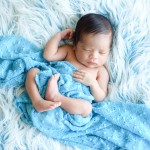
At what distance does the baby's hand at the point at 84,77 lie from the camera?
1.44m

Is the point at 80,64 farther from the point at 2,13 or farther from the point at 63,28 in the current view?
the point at 2,13

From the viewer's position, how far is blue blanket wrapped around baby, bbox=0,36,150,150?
136 cm

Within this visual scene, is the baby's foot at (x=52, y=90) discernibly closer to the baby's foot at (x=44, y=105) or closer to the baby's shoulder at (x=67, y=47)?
the baby's foot at (x=44, y=105)

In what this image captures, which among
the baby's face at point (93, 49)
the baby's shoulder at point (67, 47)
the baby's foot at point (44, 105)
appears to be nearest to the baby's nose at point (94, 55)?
the baby's face at point (93, 49)

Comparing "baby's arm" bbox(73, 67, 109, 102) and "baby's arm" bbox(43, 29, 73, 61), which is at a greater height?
"baby's arm" bbox(43, 29, 73, 61)

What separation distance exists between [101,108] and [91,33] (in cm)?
27

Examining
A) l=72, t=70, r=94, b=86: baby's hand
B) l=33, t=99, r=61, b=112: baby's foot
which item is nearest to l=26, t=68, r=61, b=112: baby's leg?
l=33, t=99, r=61, b=112: baby's foot

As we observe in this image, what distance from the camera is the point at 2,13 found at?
4.92 feet

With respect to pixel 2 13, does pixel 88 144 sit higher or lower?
lower

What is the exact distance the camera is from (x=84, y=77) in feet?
4.74

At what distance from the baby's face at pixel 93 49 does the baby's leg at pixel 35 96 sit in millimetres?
177

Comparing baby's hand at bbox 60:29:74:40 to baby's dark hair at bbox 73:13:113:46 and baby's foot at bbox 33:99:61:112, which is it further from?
baby's foot at bbox 33:99:61:112

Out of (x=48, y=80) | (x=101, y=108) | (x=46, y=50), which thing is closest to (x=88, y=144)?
(x=101, y=108)

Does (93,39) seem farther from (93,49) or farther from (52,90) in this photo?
(52,90)
